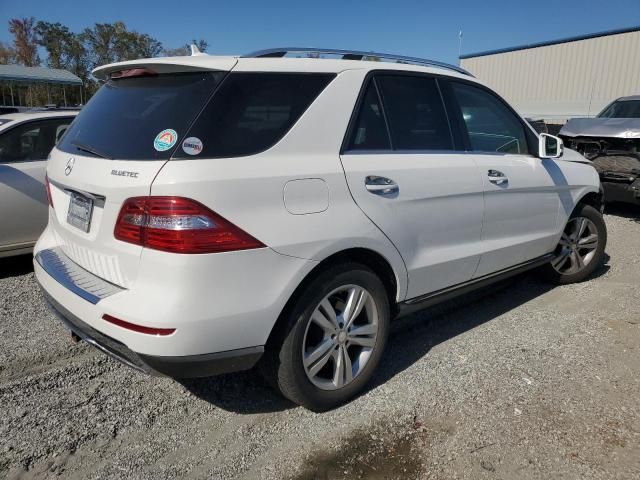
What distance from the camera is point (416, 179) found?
2.96 metres

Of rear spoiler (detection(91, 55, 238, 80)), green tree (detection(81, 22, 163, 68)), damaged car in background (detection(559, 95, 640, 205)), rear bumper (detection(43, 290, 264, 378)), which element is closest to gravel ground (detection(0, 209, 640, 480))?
rear bumper (detection(43, 290, 264, 378))

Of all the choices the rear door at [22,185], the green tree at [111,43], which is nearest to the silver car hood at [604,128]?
the rear door at [22,185]

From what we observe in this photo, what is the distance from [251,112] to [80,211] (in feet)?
3.21

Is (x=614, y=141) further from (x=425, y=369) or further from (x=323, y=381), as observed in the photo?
(x=323, y=381)

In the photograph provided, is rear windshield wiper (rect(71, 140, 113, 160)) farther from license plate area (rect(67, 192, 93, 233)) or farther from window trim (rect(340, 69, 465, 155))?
window trim (rect(340, 69, 465, 155))

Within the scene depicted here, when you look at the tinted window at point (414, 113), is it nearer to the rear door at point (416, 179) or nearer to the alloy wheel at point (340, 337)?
the rear door at point (416, 179)

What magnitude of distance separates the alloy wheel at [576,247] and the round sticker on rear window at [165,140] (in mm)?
3657

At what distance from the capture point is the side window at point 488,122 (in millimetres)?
3564

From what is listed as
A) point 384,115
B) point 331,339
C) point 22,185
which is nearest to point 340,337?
point 331,339

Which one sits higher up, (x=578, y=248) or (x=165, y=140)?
(x=165, y=140)

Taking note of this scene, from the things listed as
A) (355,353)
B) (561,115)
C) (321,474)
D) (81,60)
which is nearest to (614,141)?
(355,353)

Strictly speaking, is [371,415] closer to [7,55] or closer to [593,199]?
[593,199]

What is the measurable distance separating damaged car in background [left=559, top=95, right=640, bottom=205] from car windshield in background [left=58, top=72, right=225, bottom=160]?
6945mm

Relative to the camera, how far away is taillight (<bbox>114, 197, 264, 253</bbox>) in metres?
2.11
